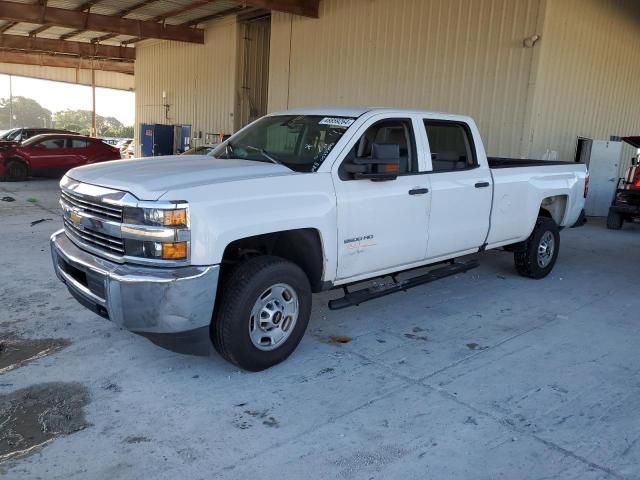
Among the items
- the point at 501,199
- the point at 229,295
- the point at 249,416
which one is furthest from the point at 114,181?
the point at 501,199

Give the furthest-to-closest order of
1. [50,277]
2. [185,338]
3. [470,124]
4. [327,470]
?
Answer: [50,277]
[470,124]
[185,338]
[327,470]

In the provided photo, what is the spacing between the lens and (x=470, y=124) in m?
5.78

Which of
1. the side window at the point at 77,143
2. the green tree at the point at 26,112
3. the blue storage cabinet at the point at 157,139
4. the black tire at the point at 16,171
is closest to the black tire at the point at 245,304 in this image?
the black tire at the point at 16,171

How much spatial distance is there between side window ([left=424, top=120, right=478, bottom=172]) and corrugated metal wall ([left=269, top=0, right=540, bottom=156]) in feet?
18.8

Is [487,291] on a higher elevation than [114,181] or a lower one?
lower

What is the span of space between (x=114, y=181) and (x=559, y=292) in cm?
513

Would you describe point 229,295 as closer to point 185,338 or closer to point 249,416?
point 185,338

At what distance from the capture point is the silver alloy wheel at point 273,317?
3.86 meters

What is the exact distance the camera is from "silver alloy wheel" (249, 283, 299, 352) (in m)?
3.86

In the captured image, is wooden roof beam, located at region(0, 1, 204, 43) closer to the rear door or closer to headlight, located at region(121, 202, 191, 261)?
the rear door

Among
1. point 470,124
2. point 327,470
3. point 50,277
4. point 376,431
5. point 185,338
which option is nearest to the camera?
point 327,470

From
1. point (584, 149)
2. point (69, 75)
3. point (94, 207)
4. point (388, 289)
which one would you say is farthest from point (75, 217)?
point (69, 75)

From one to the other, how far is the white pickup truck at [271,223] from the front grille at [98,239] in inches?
0.4

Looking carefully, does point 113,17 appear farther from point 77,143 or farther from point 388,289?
point 388,289
